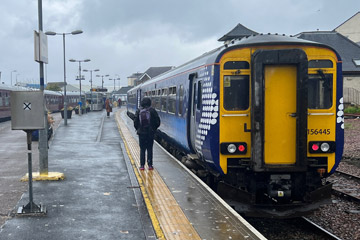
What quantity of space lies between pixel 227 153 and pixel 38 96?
11.2 feet

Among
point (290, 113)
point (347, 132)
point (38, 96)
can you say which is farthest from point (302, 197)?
point (347, 132)

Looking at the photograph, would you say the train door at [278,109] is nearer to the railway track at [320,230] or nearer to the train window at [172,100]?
the railway track at [320,230]

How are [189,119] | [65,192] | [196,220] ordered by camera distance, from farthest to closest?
[189,119]
[65,192]
[196,220]

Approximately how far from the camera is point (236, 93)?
7801 mm

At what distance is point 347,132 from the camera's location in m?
23.8

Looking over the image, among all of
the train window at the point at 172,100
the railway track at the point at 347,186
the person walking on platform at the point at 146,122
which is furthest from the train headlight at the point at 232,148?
the train window at the point at 172,100

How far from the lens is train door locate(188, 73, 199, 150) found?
9555 millimetres

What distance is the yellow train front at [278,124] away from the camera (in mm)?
7453

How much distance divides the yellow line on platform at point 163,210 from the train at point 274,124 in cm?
109

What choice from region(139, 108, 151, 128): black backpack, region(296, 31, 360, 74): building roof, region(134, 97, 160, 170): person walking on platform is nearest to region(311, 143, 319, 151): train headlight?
region(134, 97, 160, 170): person walking on platform

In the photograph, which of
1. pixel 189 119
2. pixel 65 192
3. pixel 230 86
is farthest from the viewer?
pixel 189 119

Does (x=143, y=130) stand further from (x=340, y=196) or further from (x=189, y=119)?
(x=340, y=196)

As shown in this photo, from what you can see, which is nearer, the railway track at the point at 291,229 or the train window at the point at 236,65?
the railway track at the point at 291,229

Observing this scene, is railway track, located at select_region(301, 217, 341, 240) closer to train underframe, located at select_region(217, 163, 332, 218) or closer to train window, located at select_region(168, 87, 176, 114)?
train underframe, located at select_region(217, 163, 332, 218)
